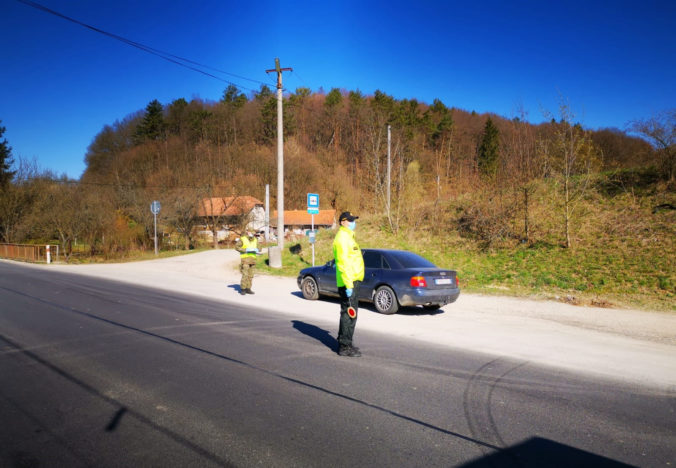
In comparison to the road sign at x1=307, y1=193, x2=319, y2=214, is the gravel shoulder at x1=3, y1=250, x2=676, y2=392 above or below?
below

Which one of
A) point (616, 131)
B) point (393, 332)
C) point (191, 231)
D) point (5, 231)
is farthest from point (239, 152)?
point (393, 332)

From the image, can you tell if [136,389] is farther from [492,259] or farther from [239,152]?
[239,152]

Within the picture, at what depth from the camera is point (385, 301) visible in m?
9.74

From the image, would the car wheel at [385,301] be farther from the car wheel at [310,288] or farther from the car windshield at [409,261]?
the car wheel at [310,288]

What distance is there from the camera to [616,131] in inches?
1326

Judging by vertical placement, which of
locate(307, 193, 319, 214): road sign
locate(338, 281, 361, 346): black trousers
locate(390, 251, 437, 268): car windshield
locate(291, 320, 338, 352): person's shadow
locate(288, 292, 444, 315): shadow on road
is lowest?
locate(288, 292, 444, 315): shadow on road

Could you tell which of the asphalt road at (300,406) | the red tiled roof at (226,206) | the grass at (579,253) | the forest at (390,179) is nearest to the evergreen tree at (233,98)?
the forest at (390,179)

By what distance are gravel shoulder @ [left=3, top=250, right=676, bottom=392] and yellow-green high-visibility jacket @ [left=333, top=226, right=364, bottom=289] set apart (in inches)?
47.7

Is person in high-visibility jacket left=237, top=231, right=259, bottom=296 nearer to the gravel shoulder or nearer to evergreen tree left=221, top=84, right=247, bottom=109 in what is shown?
the gravel shoulder

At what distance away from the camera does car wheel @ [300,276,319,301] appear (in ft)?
37.7

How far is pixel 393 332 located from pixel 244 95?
57.5 metres

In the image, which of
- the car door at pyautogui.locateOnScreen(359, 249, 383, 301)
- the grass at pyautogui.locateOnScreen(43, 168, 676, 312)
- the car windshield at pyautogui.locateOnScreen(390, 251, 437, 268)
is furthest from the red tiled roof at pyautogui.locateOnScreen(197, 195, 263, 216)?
the car windshield at pyautogui.locateOnScreen(390, 251, 437, 268)

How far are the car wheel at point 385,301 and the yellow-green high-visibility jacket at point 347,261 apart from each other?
11.8 ft

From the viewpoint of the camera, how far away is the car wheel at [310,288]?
37.7 feet
